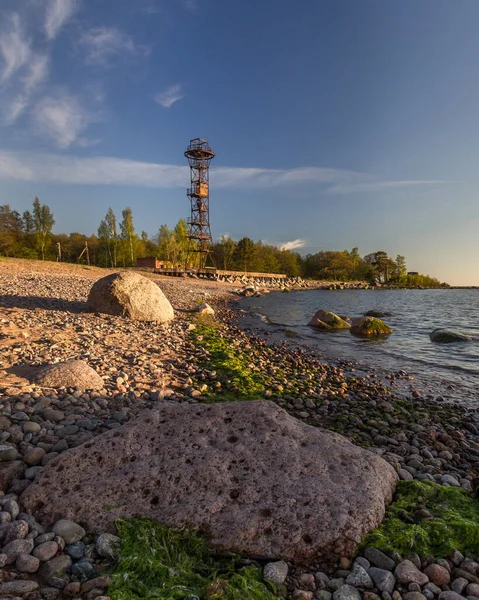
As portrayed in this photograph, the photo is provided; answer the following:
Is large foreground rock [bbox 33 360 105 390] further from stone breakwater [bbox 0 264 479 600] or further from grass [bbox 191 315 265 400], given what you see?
grass [bbox 191 315 265 400]

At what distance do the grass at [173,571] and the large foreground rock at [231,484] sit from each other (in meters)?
0.12

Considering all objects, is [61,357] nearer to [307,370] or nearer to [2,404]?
[2,404]

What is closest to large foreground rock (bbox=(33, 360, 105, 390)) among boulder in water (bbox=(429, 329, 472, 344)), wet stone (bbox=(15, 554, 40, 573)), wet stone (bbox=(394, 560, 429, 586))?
wet stone (bbox=(15, 554, 40, 573))

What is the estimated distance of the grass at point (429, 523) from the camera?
2.81 meters

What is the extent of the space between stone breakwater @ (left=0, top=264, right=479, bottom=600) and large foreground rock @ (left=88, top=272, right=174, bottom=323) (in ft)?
1.96

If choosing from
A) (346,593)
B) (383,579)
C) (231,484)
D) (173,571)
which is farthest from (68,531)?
(383,579)

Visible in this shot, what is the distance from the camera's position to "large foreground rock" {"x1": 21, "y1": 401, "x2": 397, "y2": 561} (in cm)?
273

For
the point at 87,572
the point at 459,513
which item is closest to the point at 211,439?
the point at 87,572

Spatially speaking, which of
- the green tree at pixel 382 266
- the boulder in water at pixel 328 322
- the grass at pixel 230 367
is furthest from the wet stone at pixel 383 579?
the green tree at pixel 382 266

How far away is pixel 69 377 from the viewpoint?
569 centimetres

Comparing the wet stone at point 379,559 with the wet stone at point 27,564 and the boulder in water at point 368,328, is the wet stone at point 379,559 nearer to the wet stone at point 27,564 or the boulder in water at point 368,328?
the wet stone at point 27,564

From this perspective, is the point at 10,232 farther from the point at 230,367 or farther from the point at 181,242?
the point at 230,367

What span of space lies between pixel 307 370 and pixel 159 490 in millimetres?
6860

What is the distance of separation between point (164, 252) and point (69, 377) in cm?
6395
